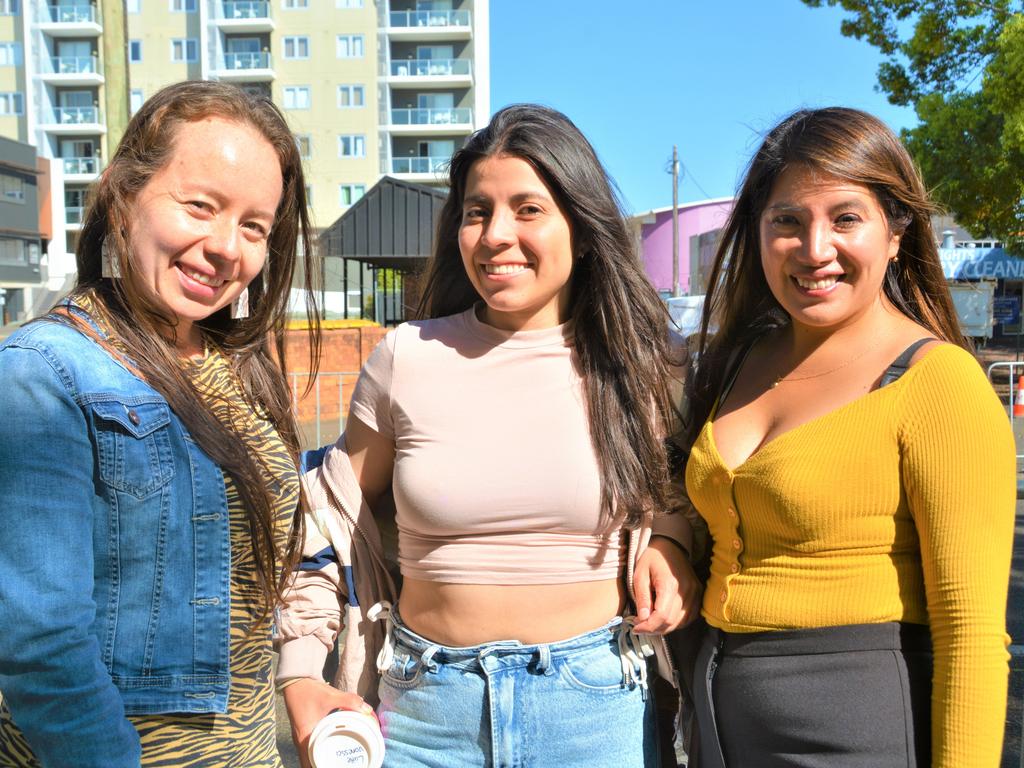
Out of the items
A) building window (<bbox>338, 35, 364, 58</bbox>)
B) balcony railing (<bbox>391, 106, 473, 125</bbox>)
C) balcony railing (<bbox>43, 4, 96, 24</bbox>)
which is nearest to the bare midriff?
balcony railing (<bbox>391, 106, 473, 125</bbox>)

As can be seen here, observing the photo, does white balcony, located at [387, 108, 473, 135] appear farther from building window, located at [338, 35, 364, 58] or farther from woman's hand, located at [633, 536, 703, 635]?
woman's hand, located at [633, 536, 703, 635]

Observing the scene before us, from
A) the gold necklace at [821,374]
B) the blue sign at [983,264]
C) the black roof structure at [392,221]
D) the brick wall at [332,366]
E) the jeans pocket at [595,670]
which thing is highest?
the black roof structure at [392,221]

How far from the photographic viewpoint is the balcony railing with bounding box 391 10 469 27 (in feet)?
163

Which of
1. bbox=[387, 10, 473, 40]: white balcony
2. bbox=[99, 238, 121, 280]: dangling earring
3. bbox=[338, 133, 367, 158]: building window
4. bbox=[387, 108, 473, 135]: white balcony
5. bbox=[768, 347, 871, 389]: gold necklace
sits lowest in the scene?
bbox=[768, 347, 871, 389]: gold necklace

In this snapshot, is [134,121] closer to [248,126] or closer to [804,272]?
[248,126]

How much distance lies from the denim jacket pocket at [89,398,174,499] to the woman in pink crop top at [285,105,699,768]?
632mm

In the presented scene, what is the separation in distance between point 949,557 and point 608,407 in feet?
2.67

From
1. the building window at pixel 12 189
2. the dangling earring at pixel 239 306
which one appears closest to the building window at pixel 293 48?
the building window at pixel 12 189

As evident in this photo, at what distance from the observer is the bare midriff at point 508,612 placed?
6.62 ft

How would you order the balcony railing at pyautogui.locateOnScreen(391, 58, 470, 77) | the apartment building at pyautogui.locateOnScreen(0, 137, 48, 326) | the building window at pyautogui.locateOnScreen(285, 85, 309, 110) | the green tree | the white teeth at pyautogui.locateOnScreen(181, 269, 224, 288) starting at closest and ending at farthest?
the white teeth at pyautogui.locateOnScreen(181, 269, 224, 288), the green tree, the apartment building at pyautogui.locateOnScreen(0, 137, 48, 326), the balcony railing at pyautogui.locateOnScreen(391, 58, 470, 77), the building window at pyautogui.locateOnScreen(285, 85, 309, 110)

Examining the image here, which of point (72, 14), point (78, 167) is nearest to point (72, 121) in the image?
point (78, 167)

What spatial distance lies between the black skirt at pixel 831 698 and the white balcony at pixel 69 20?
59.1 metres

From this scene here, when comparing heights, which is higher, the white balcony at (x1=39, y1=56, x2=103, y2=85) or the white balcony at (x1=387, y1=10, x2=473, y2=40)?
the white balcony at (x1=387, y1=10, x2=473, y2=40)

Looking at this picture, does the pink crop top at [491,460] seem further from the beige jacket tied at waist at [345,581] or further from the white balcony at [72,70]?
the white balcony at [72,70]
